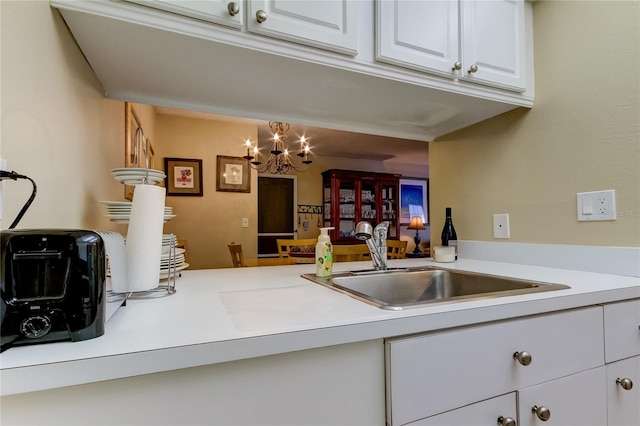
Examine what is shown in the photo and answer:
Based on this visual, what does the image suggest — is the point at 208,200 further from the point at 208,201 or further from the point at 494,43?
the point at 494,43

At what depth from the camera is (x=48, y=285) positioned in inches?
18.7

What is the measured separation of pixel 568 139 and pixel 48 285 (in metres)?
1.67

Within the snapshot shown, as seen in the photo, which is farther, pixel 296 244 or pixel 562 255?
pixel 296 244

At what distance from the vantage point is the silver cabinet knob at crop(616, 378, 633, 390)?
0.88 m

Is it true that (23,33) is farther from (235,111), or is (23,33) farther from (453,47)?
(453,47)

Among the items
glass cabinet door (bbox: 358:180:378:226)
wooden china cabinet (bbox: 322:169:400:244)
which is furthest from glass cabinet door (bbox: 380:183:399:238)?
glass cabinet door (bbox: 358:180:378:226)

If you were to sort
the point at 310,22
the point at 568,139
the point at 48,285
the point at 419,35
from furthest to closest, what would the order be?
the point at 568,139, the point at 419,35, the point at 310,22, the point at 48,285

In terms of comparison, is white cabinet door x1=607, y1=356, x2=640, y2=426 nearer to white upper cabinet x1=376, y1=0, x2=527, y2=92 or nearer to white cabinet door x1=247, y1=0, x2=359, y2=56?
white upper cabinet x1=376, y1=0, x2=527, y2=92

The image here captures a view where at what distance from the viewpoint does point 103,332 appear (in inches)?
21.1

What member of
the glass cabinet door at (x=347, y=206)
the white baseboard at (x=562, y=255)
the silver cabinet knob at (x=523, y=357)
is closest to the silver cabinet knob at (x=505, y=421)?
the silver cabinet knob at (x=523, y=357)

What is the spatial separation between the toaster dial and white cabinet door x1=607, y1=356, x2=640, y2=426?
51.7 inches

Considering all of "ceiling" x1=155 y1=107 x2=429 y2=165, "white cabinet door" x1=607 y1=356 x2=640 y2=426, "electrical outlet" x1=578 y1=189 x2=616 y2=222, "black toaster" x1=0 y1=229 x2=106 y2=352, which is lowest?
"white cabinet door" x1=607 y1=356 x2=640 y2=426

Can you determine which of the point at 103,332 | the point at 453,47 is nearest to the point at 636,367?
the point at 453,47

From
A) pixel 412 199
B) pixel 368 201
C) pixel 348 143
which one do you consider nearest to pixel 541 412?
pixel 348 143
